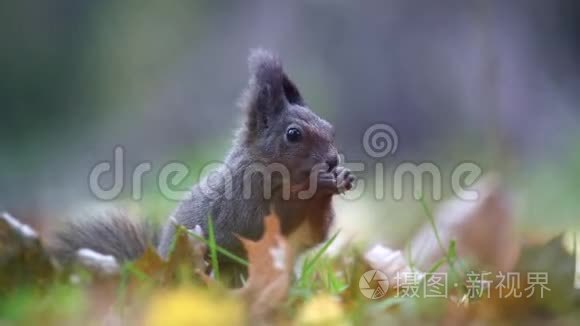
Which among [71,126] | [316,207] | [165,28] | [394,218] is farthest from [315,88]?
[316,207]

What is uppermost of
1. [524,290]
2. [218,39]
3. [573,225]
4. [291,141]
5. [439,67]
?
[218,39]

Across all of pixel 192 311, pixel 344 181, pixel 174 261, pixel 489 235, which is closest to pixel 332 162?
pixel 344 181

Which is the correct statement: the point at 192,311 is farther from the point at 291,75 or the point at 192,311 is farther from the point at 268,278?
the point at 291,75

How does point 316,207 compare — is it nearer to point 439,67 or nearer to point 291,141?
point 291,141

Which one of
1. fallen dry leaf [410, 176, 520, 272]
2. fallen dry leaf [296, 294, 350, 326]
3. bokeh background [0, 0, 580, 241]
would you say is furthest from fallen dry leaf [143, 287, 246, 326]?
bokeh background [0, 0, 580, 241]

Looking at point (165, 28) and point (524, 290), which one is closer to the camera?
point (524, 290)

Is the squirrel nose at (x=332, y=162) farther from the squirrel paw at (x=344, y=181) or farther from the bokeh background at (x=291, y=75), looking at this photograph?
the bokeh background at (x=291, y=75)

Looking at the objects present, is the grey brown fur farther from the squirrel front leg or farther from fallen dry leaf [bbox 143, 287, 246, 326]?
fallen dry leaf [bbox 143, 287, 246, 326]
